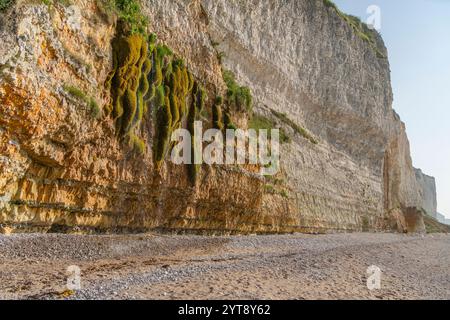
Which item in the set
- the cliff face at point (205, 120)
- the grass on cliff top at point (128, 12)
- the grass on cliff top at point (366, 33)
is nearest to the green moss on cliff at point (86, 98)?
the cliff face at point (205, 120)

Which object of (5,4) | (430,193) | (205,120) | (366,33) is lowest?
(430,193)

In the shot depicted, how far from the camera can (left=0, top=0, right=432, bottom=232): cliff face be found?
40.4ft

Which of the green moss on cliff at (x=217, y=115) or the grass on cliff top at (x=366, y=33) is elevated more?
the grass on cliff top at (x=366, y=33)

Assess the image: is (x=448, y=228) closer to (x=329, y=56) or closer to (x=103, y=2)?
(x=329, y=56)

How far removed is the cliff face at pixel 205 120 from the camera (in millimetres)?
12315

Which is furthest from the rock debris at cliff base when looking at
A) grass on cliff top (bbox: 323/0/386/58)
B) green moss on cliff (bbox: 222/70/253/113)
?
grass on cliff top (bbox: 323/0/386/58)

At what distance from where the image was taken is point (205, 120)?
22922 mm

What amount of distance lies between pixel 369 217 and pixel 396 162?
19.4 meters

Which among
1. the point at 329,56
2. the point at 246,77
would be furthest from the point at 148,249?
the point at 329,56

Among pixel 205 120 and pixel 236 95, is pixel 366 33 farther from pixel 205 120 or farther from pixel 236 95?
pixel 205 120

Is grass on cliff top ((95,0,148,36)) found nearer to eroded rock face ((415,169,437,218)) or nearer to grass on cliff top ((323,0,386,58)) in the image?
grass on cliff top ((323,0,386,58))

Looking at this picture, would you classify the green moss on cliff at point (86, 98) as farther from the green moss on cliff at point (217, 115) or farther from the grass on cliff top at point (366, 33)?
the grass on cliff top at point (366, 33)

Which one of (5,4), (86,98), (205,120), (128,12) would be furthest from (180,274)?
(205,120)

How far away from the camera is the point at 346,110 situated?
45375 millimetres
